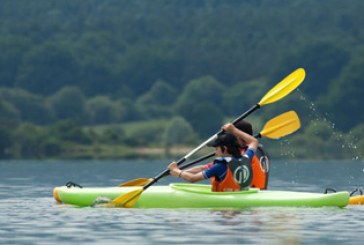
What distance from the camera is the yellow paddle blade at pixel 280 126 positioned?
25.8 meters

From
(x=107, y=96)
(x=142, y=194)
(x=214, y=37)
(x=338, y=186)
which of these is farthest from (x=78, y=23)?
(x=142, y=194)

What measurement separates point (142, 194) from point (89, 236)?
16.6 ft

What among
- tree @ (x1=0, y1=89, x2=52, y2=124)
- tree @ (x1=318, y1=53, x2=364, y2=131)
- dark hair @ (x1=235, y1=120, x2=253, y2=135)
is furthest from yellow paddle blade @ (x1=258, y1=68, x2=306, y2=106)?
tree @ (x1=0, y1=89, x2=52, y2=124)

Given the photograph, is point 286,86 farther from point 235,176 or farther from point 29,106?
point 29,106

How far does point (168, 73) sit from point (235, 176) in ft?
448

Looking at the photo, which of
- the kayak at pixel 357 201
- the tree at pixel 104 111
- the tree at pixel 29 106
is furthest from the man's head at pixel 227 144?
the tree at pixel 104 111

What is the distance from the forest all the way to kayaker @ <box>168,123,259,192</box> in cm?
7038

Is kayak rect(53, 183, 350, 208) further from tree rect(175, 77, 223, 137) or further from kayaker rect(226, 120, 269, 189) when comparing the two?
tree rect(175, 77, 223, 137)

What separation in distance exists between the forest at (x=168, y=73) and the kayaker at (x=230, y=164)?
231 ft

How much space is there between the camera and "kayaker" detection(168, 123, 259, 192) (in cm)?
2333

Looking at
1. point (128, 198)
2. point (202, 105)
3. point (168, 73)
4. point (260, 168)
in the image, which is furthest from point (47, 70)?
point (128, 198)

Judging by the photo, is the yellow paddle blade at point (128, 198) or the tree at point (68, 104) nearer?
the yellow paddle blade at point (128, 198)

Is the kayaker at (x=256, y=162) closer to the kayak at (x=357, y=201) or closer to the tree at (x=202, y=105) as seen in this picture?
the kayak at (x=357, y=201)

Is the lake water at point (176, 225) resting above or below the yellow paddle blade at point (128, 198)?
below
